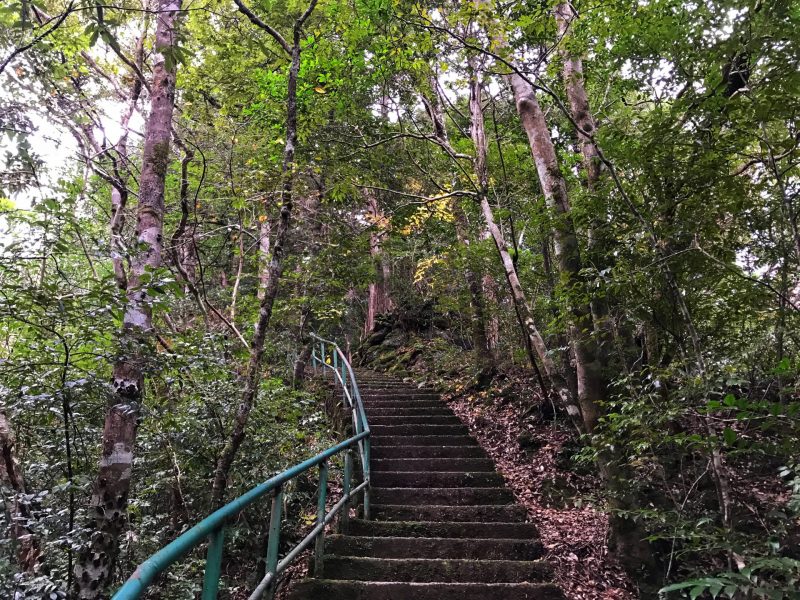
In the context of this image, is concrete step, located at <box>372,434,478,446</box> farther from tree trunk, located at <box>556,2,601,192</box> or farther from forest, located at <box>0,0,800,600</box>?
tree trunk, located at <box>556,2,601,192</box>

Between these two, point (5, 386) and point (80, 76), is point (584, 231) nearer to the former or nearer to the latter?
point (5, 386)

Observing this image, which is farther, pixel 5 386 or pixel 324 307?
pixel 324 307

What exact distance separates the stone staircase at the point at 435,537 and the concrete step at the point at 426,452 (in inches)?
0.6

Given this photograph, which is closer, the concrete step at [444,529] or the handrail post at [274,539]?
the handrail post at [274,539]

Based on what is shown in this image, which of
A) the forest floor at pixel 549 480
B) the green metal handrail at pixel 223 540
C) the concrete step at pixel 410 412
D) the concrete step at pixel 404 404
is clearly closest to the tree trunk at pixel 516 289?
the forest floor at pixel 549 480

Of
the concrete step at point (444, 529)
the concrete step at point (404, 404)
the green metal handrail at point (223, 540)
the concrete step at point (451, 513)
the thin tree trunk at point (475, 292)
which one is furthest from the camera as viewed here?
the concrete step at point (404, 404)

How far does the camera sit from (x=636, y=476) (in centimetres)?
435

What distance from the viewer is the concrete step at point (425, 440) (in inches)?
275

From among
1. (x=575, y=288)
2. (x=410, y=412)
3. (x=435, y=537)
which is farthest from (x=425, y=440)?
(x=575, y=288)

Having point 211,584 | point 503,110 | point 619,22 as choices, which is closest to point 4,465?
point 211,584

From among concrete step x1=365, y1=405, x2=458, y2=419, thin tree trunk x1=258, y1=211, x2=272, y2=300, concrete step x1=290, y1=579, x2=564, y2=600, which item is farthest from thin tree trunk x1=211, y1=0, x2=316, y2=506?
thin tree trunk x1=258, y1=211, x2=272, y2=300

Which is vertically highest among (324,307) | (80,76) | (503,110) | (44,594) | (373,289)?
(503,110)

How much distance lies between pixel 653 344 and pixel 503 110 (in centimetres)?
624

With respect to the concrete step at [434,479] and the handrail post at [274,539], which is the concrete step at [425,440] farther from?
the handrail post at [274,539]
